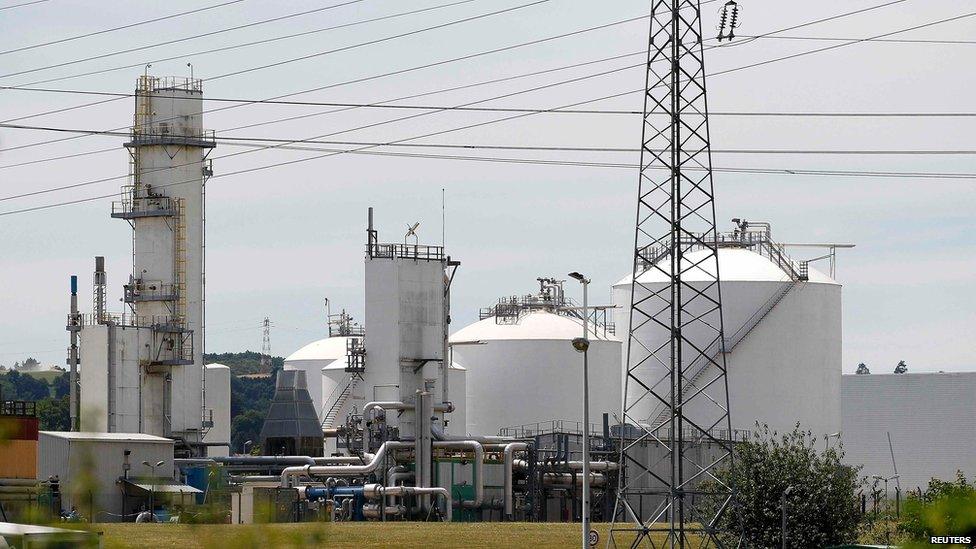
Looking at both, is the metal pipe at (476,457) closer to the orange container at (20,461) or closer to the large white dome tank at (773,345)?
the large white dome tank at (773,345)

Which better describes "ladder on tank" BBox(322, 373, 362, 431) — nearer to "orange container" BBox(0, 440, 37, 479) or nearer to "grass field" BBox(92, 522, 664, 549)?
"grass field" BBox(92, 522, 664, 549)

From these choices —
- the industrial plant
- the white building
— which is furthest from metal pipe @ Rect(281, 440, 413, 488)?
the white building

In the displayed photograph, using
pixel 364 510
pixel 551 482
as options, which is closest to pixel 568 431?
pixel 551 482

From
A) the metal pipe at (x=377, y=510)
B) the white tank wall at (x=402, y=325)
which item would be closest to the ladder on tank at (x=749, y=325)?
the white tank wall at (x=402, y=325)

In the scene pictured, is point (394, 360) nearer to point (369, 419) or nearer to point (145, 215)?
point (369, 419)

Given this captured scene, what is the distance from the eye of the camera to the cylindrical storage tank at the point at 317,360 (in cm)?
8331

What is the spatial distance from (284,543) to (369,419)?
54344mm

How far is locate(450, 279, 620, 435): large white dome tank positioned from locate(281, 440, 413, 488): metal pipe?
16.5 meters

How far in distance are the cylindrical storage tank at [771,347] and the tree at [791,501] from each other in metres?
23.2

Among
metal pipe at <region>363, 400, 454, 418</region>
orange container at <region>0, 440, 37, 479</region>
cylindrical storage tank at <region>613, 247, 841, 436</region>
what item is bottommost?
orange container at <region>0, 440, 37, 479</region>

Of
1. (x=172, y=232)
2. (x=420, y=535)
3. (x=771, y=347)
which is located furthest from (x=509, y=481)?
(x=172, y=232)

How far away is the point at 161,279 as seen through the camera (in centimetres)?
6319

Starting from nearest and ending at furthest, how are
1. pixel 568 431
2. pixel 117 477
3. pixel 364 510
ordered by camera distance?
pixel 117 477
pixel 364 510
pixel 568 431

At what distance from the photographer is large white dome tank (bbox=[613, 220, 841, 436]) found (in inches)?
2486
